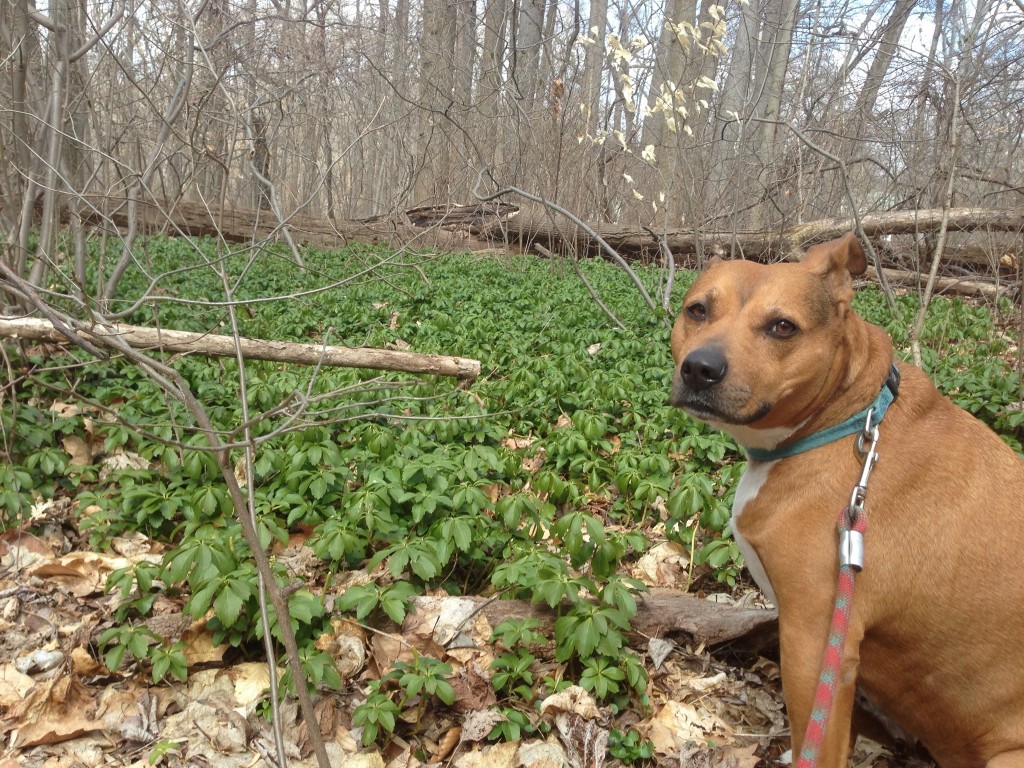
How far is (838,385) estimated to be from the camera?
234 centimetres

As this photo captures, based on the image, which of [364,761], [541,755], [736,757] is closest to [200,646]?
[364,761]

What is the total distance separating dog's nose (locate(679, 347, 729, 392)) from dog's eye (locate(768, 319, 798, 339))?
0.78 ft

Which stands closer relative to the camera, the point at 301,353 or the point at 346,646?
the point at 346,646

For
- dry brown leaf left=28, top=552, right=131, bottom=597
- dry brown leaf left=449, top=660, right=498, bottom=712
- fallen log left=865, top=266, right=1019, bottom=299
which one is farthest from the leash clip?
fallen log left=865, top=266, right=1019, bottom=299

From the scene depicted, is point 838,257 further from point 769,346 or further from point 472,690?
point 472,690

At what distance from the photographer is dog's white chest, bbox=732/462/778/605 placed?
2.39 m

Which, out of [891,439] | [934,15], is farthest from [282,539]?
[934,15]

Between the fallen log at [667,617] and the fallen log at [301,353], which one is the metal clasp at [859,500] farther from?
the fallen log at [301,353]

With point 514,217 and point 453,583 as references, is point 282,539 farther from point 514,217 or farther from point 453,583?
point 514,217

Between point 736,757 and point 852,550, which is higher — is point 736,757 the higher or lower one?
the lower one

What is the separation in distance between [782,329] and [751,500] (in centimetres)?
59

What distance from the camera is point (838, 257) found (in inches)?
98.8

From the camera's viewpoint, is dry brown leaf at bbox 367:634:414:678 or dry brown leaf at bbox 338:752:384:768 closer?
dry brown leaf at bbox 338:752:384:768

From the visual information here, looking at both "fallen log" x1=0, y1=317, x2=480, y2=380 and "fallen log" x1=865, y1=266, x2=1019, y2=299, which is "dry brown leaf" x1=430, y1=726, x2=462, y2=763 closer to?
"fallen log" x1=0, y1=317, x2=480, y2=380
